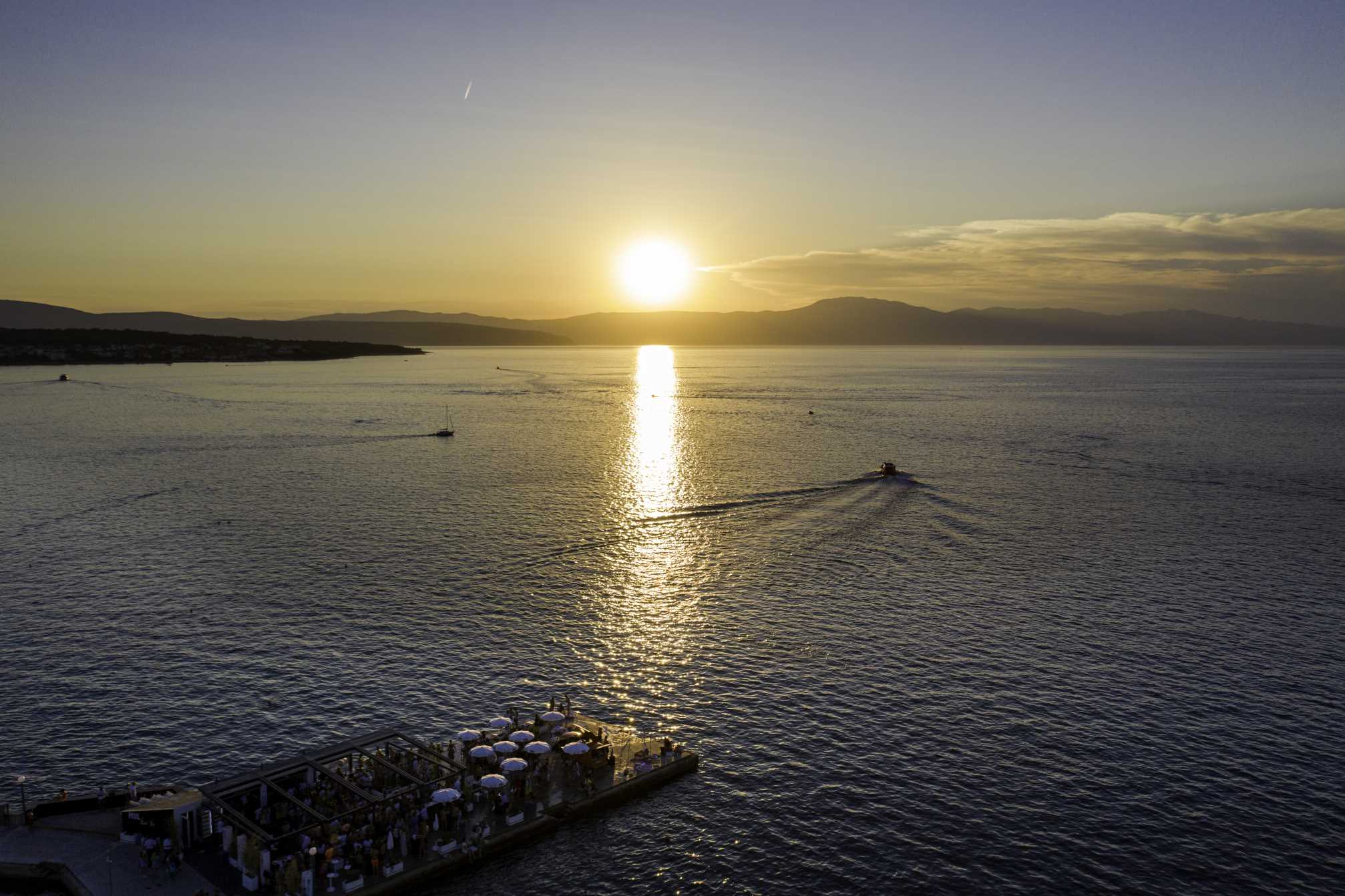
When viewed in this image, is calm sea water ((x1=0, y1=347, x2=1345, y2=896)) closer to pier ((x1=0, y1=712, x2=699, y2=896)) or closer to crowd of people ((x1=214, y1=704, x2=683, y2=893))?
pier ((x1=0, y1=712, x2=699, y2=896))

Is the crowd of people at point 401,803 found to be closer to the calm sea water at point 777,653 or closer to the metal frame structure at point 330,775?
the metal frame structure at point 330,775

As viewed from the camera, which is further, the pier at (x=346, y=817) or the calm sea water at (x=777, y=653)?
the calm sea water at (x=777, y=653)

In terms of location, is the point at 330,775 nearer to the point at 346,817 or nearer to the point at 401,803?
the point at 346,817

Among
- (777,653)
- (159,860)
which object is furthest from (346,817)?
(777,653)

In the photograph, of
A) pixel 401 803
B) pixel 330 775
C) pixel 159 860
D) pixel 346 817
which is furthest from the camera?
pixel 330 775

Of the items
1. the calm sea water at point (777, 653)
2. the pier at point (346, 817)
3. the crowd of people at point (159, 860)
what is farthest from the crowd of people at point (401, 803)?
the crowd of people at point (159, 860)

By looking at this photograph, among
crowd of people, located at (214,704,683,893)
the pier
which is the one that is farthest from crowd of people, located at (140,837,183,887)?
crowd of people, located at (214,704,683,893)

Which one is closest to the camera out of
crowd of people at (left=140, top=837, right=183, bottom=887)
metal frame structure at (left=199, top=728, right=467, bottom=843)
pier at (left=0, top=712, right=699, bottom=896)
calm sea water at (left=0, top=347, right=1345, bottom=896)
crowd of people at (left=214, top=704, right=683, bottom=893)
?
crowd of people at (left=140, top=837, right=183, bottom=887)
